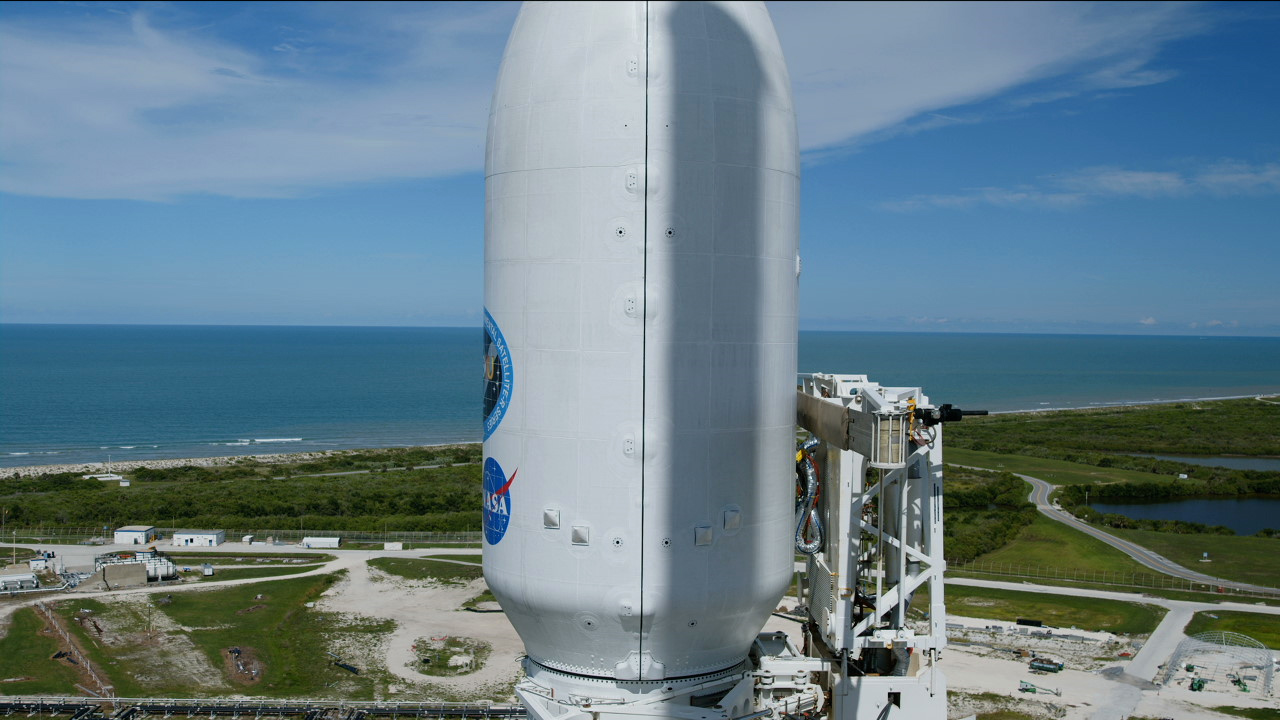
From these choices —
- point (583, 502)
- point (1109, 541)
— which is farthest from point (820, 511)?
point (1109, 541)

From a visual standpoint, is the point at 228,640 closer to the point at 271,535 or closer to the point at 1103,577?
the point at 271,535

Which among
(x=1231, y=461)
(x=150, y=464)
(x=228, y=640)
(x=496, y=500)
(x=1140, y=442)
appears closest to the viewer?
(x=496, y=500)

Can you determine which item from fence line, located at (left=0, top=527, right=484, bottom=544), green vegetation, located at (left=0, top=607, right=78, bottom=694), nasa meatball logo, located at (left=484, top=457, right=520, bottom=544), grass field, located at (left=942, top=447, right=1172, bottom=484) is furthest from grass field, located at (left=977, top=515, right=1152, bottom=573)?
nasa meatball logo, located at (left=484, top=457, right=520, bottom=544)

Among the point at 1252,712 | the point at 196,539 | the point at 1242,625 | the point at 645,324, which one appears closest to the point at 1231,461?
the point at 1242,625

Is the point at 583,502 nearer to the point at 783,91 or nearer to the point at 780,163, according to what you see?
the point at 780,163

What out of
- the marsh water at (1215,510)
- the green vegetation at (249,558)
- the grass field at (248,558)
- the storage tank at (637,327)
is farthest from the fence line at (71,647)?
the marsh water at (1215,510)

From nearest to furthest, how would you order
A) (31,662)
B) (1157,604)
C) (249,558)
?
(31,662)
(1157,604)
(249,558)
